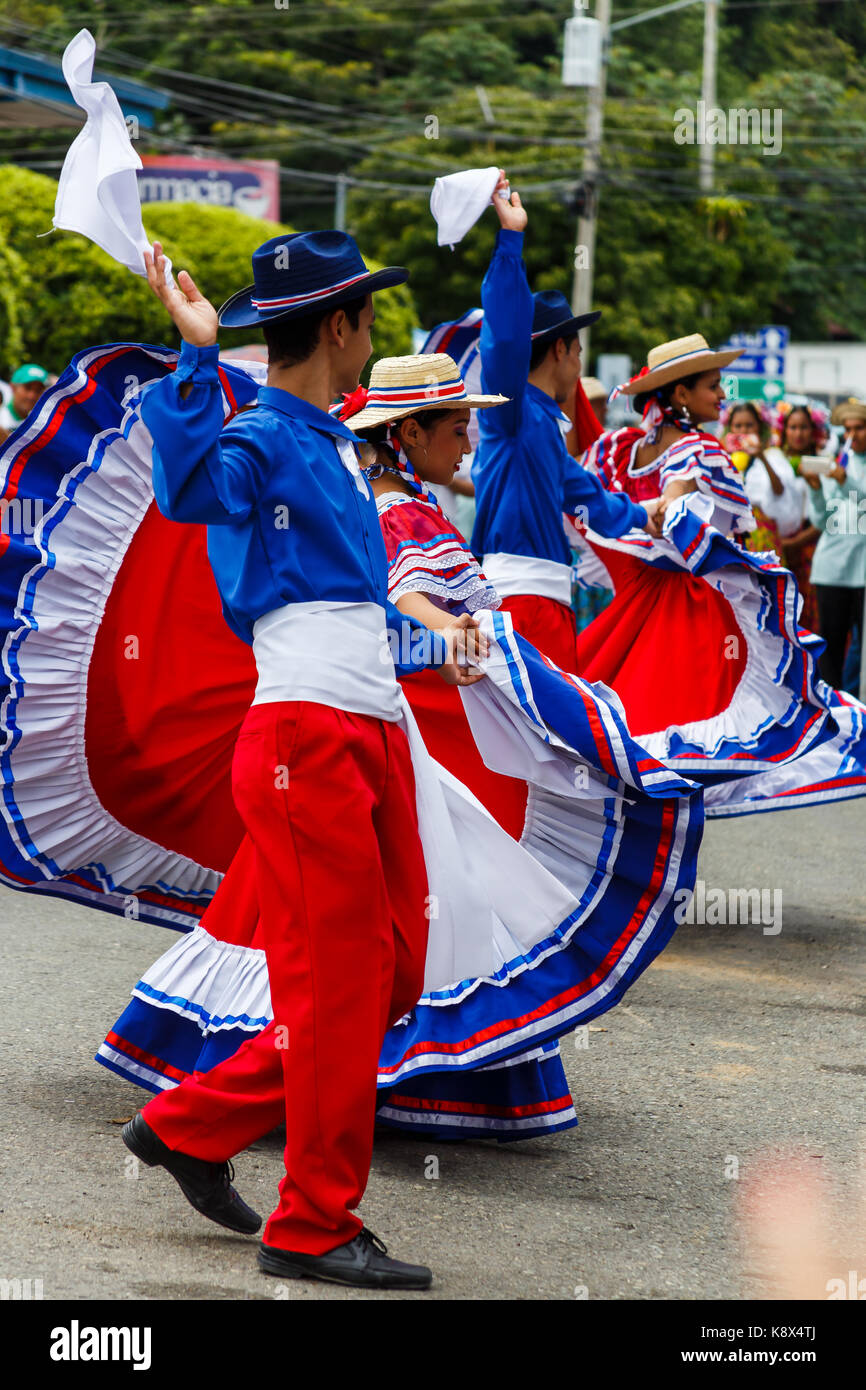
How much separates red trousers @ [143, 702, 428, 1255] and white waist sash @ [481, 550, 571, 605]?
→ 2.27 metres

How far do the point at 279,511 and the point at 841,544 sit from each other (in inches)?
332

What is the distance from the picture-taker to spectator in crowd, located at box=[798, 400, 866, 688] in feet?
36.0

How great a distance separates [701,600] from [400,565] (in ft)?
8.93

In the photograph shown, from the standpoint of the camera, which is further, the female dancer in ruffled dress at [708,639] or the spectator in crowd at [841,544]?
the spectator in crowd at [841,544]

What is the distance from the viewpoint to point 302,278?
10.3 feet

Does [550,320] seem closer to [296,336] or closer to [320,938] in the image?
[296,336]

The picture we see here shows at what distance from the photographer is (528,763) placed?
3754 mm

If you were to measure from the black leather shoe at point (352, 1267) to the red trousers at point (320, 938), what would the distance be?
0.07ft

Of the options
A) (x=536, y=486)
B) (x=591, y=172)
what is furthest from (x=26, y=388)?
(x=591, y=172)

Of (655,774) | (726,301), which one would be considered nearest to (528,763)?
(655,774)

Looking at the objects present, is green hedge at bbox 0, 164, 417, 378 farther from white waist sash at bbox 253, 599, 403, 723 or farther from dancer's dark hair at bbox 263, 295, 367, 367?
white waist sash at bbox 253, 599, 403, 723

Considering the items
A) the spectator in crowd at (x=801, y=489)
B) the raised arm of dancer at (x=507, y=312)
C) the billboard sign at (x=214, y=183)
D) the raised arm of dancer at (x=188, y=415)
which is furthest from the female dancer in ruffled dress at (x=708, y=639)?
the billboard sign at (x=214, y=183)

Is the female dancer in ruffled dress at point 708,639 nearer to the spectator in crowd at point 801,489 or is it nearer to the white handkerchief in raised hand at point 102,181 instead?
the white handkerchief in raised hand at point 102,181

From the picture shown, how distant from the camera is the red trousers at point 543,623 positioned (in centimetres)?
534
